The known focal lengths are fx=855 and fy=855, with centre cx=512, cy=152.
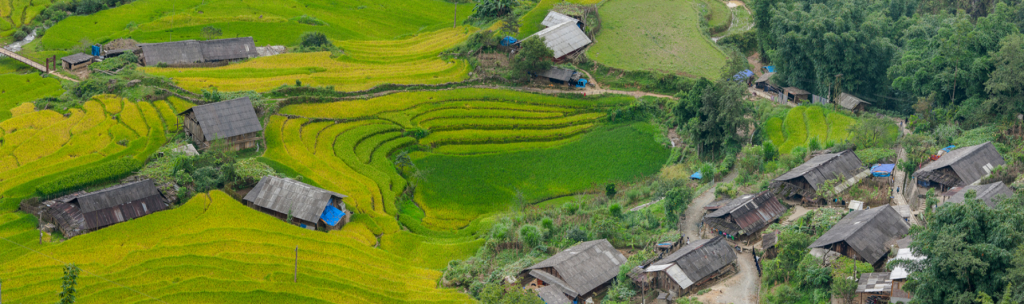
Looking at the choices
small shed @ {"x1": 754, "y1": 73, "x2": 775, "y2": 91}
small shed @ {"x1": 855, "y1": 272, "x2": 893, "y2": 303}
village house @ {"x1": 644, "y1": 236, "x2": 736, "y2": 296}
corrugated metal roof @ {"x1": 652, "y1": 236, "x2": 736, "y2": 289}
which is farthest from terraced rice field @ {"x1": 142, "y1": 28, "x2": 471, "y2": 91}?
small shed @ {"x1": 855, "y1": 272, "x2": 893, "y2": 303}

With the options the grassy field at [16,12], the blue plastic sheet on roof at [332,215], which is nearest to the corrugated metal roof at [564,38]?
the blue plastic sheet on roof at [332,215]

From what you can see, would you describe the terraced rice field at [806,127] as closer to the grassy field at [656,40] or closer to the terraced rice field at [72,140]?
the grassy field at [656,40]

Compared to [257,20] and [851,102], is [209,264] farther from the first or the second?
[851,102]

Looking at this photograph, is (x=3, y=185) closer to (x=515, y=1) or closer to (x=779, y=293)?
(x=779, y=293)

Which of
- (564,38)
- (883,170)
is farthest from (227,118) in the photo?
(883,170)

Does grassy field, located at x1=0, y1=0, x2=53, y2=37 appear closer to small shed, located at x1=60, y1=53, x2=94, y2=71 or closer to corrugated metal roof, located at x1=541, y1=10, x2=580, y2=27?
small shed, located at x1=60, y1=53, x2=94, y2=71

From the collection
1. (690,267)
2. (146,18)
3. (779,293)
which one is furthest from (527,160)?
(146,18)
